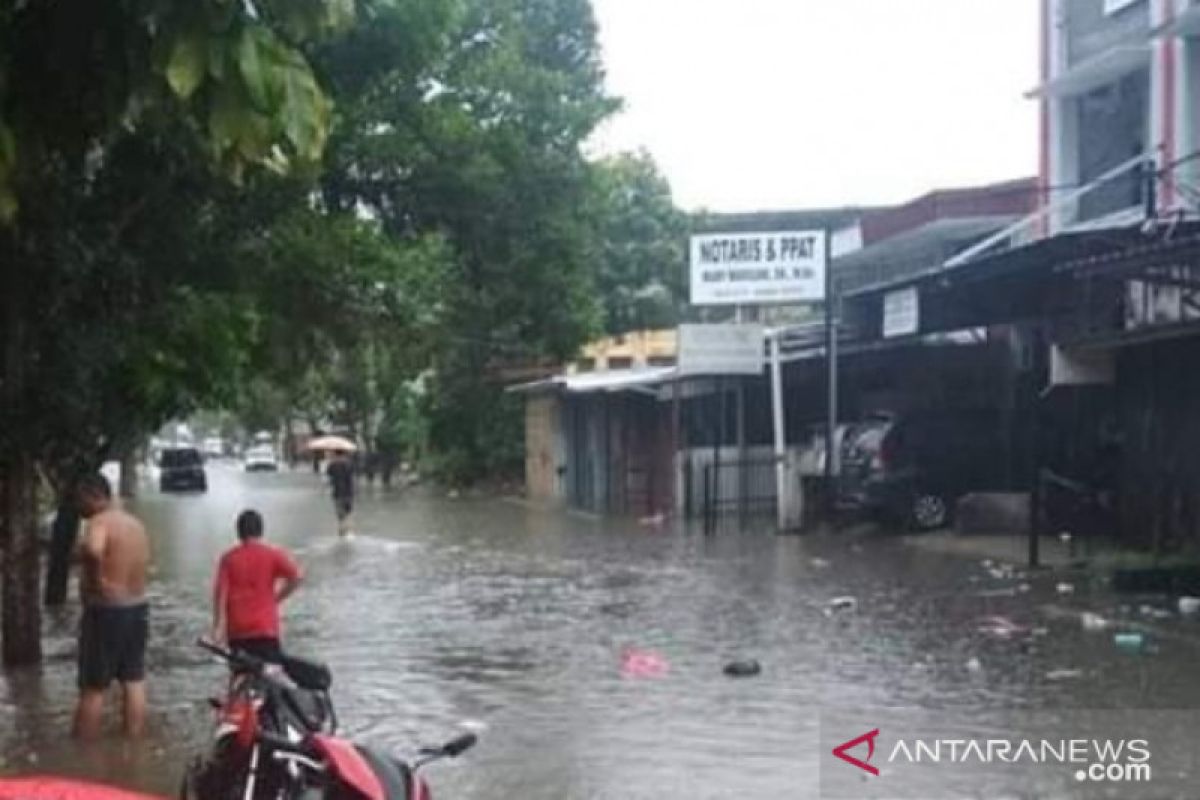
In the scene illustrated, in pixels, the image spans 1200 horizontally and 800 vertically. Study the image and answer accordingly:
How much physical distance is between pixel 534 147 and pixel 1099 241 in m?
6.47

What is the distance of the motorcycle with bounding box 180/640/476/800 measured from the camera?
204 inches

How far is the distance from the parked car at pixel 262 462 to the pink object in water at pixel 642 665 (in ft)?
270

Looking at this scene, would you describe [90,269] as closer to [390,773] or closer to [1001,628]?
[390,773]

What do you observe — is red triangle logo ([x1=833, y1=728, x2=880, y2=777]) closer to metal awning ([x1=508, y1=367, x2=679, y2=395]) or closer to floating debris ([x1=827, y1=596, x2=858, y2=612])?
floating debris ([x1=827, y1=596, x2=858, y2=612])

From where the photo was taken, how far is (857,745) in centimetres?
1000

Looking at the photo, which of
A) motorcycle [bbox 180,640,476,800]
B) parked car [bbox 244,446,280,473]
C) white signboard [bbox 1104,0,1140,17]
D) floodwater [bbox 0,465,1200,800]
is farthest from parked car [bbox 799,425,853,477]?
parked car [bbox 244,446,280,473]

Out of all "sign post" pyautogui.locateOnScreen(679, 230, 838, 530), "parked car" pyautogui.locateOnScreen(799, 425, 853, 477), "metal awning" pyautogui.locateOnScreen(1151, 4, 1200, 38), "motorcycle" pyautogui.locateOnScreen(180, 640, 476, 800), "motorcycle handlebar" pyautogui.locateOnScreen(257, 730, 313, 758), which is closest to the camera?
"motorcycle" pyautogui.locateOnScreen(180, 640, 476, 800)

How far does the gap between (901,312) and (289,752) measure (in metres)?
16.6

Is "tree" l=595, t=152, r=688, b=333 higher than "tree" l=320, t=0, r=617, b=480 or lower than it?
higher

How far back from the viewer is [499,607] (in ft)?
60.0

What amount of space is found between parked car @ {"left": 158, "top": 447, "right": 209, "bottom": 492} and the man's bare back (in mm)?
52095

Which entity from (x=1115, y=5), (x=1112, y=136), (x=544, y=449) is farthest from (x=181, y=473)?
(x=1115, y=5)

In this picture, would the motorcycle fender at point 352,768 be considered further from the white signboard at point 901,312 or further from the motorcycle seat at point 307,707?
the white signboard at point 901,312

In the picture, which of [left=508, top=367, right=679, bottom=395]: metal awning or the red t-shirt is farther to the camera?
[left=508, top=367, right=679, bottom=395]: metal awning
